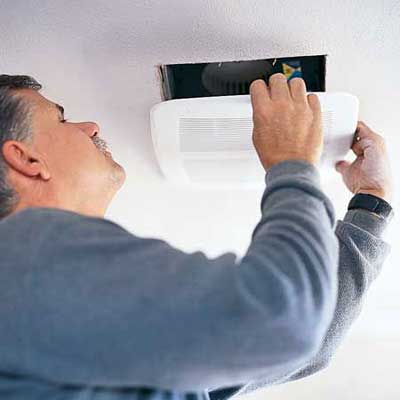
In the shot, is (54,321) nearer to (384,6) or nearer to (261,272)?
(261,272)

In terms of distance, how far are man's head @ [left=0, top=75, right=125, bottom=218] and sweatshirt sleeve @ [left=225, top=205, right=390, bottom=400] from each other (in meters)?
0.45

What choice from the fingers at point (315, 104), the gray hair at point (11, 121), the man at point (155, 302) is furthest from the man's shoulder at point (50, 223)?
the fingers at point (315, 104)

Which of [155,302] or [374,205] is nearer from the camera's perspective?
[155,302]

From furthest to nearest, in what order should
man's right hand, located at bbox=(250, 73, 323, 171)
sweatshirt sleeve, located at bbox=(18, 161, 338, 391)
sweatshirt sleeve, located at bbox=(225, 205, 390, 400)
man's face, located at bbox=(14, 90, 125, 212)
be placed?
sweatshirt sleeve, located at bbox=(225, 205, 390, 400)
man's face, located at bbox=(14, 90, 125, 212)
man's right hand, located at bbox=(250, 73, 323, 171)
sweatshirt sleeve, located at bbox=(18, 161, 338, 391)

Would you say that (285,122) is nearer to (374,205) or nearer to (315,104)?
(315,104)

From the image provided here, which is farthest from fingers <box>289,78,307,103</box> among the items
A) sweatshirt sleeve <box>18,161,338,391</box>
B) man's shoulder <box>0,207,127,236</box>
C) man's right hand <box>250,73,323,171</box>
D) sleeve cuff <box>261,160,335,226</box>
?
man's shoulder <box>0,207,127,236</box>

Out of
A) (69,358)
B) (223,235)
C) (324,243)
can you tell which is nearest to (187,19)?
(324,243)

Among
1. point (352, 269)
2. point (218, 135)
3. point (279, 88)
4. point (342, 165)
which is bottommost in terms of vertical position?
point (352, 269)

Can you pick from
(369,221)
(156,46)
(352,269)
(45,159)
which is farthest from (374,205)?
(45,159)

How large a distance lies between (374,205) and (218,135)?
339 millimetres

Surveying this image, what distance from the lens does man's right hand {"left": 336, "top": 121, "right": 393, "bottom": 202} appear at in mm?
1096

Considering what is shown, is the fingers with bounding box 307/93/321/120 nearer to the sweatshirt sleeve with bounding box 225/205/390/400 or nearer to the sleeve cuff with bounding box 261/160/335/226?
the sleeve cuff with bounding box 261/160/335/226

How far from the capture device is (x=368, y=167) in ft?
3.67

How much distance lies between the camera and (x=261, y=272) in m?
0.69
